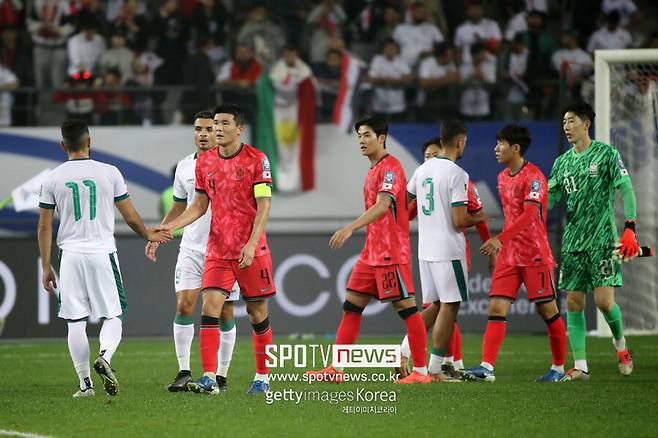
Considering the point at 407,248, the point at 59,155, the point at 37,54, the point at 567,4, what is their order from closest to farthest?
the point at 407,248 < the point at 59,155 < the point at 37,54 < the point at 567,4

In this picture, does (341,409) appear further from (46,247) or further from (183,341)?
(46,247)

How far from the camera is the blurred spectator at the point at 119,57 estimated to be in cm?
1797

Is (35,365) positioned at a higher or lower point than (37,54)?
lower

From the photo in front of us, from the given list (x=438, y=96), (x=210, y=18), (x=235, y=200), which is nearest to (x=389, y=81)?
(x=438, y=96)

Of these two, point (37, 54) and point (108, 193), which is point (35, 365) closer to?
point (108, 193)

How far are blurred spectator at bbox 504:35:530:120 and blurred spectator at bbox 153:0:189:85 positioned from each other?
15.7ft

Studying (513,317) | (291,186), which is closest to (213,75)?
(291,186)

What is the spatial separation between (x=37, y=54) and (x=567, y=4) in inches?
329

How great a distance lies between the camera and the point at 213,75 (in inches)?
703

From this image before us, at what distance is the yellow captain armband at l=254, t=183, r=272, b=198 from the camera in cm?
873

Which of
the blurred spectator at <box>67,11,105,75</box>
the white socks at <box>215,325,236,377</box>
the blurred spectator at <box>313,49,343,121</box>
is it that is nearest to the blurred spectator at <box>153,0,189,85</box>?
the blurred spectator at <box>67,11,105,75</box>

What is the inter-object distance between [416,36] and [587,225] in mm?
8661

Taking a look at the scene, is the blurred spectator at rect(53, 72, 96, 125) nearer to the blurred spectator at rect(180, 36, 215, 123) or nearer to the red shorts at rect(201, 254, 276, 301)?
the blurred spectator at rect(180, 36, 215, 123)

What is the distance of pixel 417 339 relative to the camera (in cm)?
958
